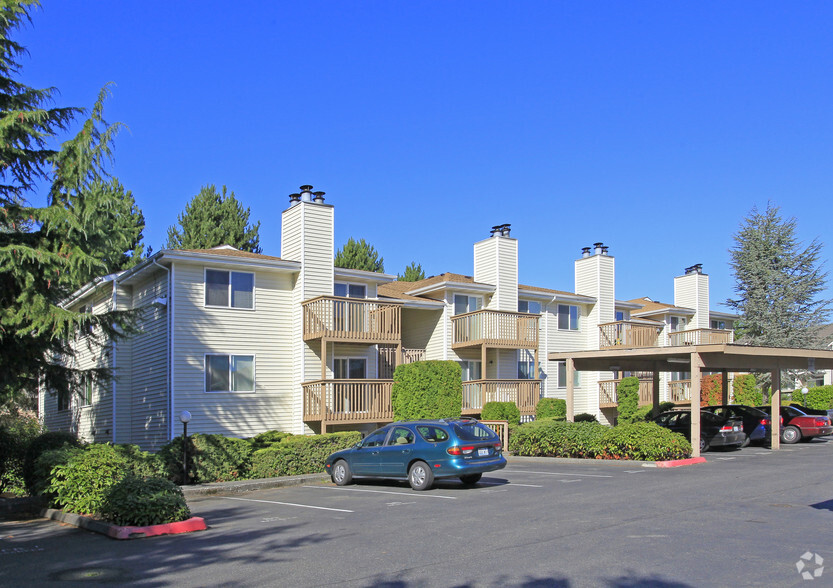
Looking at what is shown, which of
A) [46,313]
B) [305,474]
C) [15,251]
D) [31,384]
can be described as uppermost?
[15,251]

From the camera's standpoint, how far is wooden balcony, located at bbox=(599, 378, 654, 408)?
117ft

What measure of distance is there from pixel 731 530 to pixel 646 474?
777cm

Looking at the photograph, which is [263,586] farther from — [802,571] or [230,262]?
[230,262]

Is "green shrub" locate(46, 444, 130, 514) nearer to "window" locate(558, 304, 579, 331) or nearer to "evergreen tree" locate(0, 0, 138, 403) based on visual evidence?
"evergreen tree" locate(0, 0, 138, 403)

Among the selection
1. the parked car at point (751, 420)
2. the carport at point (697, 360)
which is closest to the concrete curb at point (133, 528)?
the carport at point (697, 360)

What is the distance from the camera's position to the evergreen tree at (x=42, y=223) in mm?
14289

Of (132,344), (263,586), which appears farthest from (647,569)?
(132,344)

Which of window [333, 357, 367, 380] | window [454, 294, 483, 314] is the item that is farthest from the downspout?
window [454, 294, 483, 314]

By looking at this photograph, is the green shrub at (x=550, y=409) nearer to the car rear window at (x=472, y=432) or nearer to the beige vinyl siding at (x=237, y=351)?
the beige vinyl siding at (x=237, y=351)

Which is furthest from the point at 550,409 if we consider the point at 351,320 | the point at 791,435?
the point at 351,320

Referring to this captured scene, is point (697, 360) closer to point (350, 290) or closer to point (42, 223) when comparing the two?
point (350, 290)

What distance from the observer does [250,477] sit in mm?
19531

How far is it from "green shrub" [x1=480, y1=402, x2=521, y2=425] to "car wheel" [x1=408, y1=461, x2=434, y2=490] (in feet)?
36.5

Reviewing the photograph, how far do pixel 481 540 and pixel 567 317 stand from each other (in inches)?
1043
